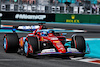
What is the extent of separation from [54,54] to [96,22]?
27.6m

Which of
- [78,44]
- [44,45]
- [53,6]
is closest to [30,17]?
[53,6]

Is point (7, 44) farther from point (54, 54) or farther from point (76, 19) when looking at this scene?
point (76, 19)

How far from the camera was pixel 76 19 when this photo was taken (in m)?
35.2

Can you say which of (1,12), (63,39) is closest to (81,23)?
(1,12)

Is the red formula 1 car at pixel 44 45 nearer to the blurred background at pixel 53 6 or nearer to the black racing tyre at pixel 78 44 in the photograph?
the black racing tyre at pixel 78 44

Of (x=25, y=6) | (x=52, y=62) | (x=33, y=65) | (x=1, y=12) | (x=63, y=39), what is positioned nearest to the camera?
(x=33, y=65)

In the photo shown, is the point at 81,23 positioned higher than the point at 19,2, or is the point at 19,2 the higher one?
the point at 19,2

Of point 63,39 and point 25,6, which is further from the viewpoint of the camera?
point 25,6

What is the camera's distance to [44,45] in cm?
891

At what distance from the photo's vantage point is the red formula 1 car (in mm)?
8508

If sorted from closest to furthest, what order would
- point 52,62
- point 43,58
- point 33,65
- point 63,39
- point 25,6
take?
point 33,65 → point 52,62 → point 43,58 → point 63,39 → point 25,6

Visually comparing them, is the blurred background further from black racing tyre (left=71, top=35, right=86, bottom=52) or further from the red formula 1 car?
black racing tyre (left=71, top=35, right=86, bottom=52)

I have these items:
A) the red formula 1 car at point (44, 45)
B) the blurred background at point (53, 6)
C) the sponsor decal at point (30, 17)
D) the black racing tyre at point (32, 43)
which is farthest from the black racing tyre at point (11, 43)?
the blurred background at point (53, 6)

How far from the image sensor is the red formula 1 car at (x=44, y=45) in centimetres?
851
